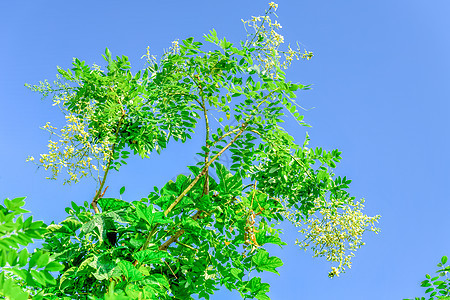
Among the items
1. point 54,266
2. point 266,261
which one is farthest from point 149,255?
point 54,266

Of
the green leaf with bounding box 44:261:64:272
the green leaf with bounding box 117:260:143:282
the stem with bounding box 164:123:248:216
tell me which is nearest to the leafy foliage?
the green leaf with bounding box 44:261:64:272

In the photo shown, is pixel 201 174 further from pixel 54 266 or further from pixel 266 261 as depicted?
pixel 54 266

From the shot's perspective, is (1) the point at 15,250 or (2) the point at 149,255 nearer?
(1) the point at 15,250

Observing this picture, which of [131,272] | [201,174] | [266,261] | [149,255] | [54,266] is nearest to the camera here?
[54,266]

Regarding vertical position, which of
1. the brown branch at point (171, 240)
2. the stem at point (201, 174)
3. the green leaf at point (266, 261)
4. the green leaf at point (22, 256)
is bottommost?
the green leaf at point (22, 256)

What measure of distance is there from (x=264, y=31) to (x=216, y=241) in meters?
1.81

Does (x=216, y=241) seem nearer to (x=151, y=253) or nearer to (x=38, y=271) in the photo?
(x=151, y=253)

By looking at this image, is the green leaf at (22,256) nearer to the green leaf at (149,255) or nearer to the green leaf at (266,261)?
the green leaf at (149,255)

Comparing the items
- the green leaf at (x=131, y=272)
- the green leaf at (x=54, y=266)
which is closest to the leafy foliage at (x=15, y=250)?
the green leaf at (x=54, y=266)

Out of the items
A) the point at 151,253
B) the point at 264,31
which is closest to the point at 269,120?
the point at 264,31

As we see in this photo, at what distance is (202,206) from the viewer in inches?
126

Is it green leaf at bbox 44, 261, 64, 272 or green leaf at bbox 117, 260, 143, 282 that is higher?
green leaf at bbox 117, 260, 143, 282

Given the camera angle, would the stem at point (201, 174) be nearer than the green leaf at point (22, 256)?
No

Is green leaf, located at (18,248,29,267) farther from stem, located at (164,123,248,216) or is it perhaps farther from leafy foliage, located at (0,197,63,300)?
stem, located at (164,123,248,216)
